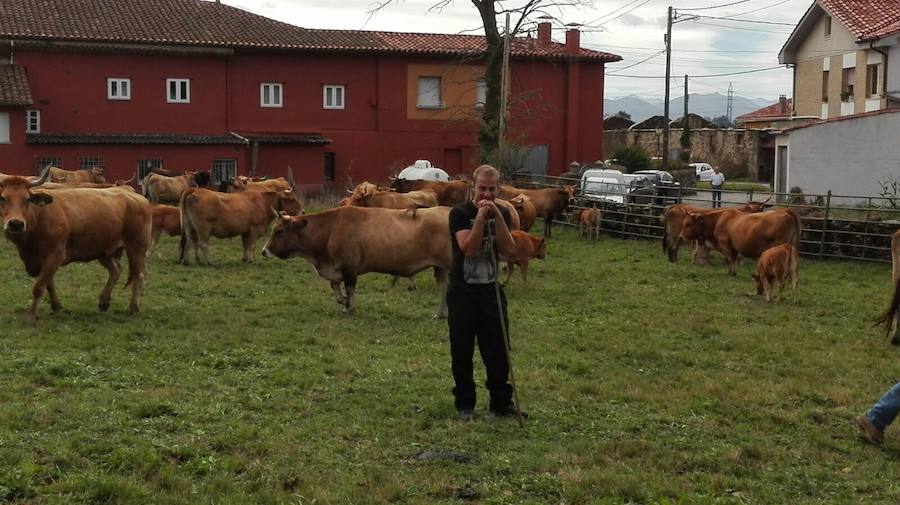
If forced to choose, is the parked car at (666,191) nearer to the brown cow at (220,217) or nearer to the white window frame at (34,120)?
the brown cow at (220,217)

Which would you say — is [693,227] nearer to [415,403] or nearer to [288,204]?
[288,204]

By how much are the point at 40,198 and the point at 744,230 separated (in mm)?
11017

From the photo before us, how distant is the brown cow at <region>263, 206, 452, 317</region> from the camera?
12.8 m

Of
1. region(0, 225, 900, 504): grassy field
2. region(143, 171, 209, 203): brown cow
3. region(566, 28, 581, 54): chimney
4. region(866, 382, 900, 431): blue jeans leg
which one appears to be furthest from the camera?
region(566, 28, 581, 54): chimney

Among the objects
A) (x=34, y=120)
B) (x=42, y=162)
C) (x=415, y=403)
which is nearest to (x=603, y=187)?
(x=42, y=162)

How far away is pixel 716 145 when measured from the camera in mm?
62531

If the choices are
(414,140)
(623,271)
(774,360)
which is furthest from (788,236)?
(414,140)

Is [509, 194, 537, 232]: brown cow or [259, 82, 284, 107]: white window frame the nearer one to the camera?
[509, 194, 537, 232]: brown cow

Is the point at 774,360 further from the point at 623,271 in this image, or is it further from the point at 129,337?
the point at 623,271

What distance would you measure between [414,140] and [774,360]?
3288 cm

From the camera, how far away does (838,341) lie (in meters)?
11.9

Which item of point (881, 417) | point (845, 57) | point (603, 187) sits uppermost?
point (845, 57)

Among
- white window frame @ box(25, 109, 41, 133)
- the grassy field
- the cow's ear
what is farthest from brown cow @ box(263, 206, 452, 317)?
white window frame @ box(25, 109, 41, 133)

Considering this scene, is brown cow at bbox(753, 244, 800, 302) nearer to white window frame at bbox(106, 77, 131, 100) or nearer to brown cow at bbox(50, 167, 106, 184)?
brown cow at bbox(50, 167, 106, 184)
